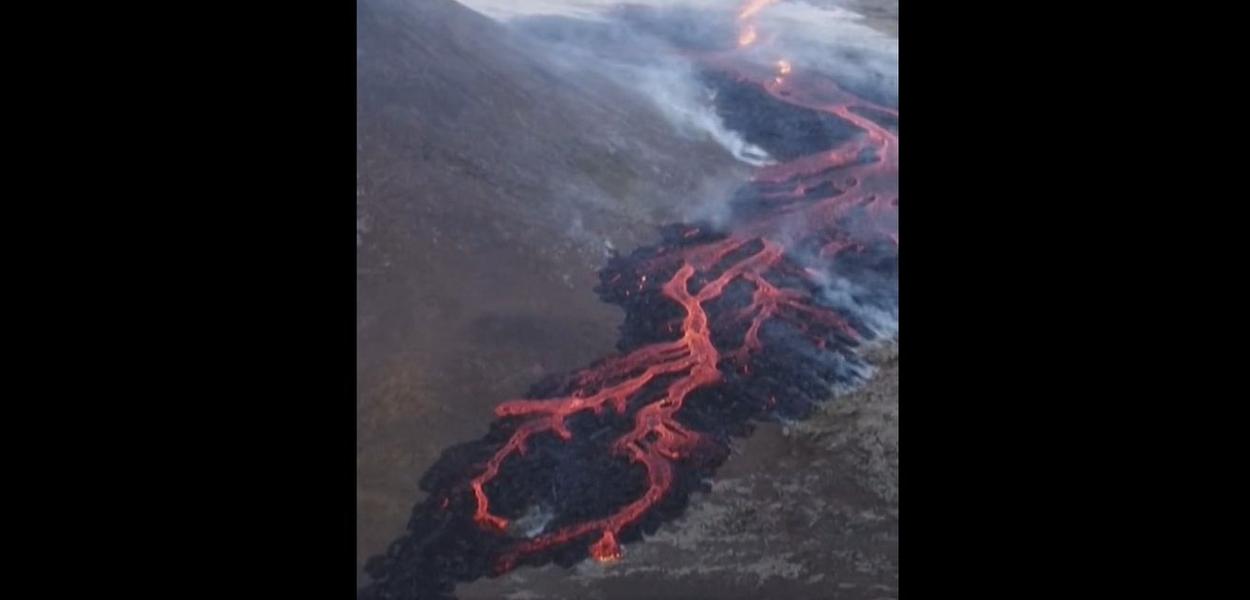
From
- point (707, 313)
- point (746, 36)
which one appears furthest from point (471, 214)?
point (746, 36)

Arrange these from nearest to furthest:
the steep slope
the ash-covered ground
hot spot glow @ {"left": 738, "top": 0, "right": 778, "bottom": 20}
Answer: the ash-covered ground → the steep slope → hot spot glow @ {"left": 738, "top": 0, "right": 778, "bottom": 20}

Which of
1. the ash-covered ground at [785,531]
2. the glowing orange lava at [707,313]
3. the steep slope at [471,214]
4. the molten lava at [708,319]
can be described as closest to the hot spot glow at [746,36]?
the glowing orange lava at [707,313]

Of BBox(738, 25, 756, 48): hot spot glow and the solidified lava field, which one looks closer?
the solidified lava field

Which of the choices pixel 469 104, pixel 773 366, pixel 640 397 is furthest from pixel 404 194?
pixel 773 366

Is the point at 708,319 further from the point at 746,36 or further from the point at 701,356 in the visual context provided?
the point at 746,36

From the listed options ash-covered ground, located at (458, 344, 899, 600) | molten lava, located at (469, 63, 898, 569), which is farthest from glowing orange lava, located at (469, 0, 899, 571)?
ash-covered ground, located at (458, 344, 899, 600)

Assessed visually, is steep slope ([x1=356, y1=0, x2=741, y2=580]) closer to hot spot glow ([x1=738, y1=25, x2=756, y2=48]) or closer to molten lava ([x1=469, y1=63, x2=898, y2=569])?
molten lava ([x1=469, y1=63, x2=898, y2=569])

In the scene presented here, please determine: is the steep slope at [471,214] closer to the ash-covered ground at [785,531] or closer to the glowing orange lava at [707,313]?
the glowing orange lava at [707,313]

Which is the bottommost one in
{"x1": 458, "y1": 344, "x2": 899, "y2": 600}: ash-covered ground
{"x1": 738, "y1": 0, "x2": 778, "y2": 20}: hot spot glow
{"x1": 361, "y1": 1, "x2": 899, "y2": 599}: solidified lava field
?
{"x1": 458, "y1": 344, "x2": 899, "y2": 600}: ash-covered ground

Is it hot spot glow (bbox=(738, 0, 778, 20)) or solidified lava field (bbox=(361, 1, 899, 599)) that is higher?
hot spot glow (bbox=(738, 0, 778, 20))
